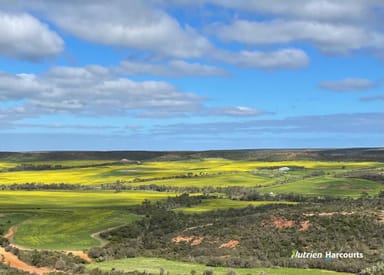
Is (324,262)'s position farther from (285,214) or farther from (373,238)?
(285,214)

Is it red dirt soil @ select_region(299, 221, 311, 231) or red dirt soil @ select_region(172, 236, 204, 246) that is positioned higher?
red dirt soil @ select_region(299, 221, 311, 231)

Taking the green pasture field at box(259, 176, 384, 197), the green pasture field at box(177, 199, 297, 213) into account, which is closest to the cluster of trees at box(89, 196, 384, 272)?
the green pasture field at box(177, 199, 297, 213)

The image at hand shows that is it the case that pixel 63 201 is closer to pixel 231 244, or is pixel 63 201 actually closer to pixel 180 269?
pixel 231 244

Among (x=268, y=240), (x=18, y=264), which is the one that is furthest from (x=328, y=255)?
(x=18, y=264)

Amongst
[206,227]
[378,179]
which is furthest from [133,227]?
[378,179]

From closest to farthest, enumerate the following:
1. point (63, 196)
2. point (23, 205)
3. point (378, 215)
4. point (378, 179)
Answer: point (378, 215), point (23, 205), point (63, 196), point (378, 179)

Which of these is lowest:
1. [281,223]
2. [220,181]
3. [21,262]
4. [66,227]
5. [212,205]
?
[21,262]

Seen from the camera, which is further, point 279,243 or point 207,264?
point 279,243

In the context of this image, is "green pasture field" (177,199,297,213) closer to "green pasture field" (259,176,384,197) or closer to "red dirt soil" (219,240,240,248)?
"green pasture field" (259,176,384,197)

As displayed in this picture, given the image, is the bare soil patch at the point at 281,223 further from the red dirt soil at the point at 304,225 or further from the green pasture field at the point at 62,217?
the green pasture field at the point at 62,217
